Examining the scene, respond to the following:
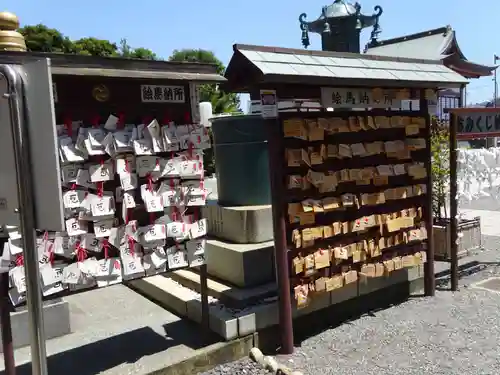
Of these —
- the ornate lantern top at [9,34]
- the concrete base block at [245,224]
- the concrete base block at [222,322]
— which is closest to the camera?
the ornate lantern top at [9,34]

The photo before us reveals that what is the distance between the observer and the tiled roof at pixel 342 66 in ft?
13.5

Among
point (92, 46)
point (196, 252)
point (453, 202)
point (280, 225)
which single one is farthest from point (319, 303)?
point (92, 46)

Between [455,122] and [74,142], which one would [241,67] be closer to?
[74,142]

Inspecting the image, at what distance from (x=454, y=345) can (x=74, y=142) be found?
3874 millimetres

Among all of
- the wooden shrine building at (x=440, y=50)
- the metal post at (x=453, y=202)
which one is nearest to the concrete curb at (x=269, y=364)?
the metal post at (x=453, y=202)

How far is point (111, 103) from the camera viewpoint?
3637 mm

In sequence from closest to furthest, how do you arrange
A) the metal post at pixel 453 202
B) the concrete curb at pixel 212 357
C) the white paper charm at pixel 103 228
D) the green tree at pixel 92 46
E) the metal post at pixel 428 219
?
1. the white paper charm at pixel 103 228
2. the concrete curb at pixel 212 357
3. the metal post at pixel 428 219
4. the metal post at pixel 453 202
5. the green tree at pixel 92 46

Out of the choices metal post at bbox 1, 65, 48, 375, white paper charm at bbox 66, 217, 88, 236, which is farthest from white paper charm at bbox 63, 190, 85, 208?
metal post at bbox 1, 65, 48, 375

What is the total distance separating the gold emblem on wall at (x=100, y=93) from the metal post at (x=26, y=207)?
5.16 ft

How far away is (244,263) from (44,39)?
21195mm

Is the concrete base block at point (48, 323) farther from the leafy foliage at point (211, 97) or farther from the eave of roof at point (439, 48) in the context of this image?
the eave of roof at point (439, 48)

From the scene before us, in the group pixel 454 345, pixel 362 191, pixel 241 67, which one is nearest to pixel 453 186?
pixel 362 191

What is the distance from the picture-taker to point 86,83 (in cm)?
350

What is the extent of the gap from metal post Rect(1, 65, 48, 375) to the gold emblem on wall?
1.57 meters
